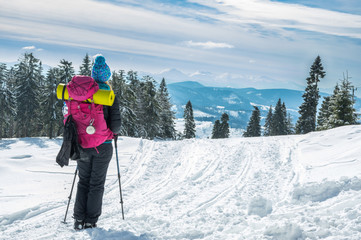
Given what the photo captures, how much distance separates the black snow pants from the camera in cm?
427

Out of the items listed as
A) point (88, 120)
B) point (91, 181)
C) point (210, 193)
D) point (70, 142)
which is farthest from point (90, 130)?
point (210, 193)

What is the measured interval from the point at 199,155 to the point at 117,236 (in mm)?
6428

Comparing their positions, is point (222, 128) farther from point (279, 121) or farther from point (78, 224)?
point (78, 224)

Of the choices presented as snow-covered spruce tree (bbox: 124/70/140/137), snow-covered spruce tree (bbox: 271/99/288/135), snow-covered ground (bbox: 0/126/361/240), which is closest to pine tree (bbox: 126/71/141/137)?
snow-covered spruce tree (bbox: 124/70/140/137)

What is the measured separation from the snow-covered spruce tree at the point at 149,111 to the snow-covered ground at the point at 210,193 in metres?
25.5

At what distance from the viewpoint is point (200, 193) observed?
6.35 metres

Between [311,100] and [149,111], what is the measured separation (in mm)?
23409

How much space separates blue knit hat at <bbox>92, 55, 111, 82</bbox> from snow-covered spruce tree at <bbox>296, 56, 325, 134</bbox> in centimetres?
3858

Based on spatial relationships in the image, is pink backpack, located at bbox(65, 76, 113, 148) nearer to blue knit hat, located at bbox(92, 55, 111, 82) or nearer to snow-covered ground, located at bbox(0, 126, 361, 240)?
blue knit hat, located at bbox(92, 55, 111, 82)

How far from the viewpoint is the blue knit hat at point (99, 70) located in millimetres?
4312

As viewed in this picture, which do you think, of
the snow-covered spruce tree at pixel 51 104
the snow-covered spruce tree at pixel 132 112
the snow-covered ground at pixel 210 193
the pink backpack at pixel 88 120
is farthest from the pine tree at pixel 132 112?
the pink backpack at pixel 88 120

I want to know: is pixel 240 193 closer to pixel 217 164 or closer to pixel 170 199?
pixel 170 199

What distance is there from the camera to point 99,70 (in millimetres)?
4312

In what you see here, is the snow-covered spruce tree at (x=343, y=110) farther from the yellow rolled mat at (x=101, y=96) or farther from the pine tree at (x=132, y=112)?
the yellow rolled mat at (x=101, y=96)
